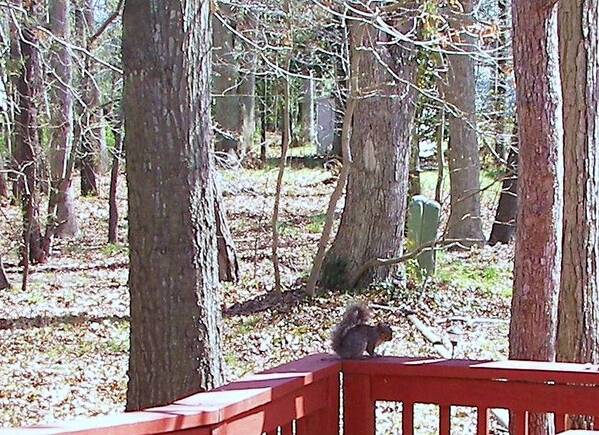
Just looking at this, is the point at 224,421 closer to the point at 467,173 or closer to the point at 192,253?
the point at 192,253

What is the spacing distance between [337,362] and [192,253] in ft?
5.32

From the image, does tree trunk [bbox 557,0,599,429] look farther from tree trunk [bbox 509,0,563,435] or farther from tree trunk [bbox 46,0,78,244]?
tree trunk [bbox 46,0,78,244]

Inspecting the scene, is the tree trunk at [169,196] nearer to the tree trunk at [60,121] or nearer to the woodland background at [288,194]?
the woodland background at [288,194]

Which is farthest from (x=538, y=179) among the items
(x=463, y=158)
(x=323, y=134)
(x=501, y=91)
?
(x=323, y=134)

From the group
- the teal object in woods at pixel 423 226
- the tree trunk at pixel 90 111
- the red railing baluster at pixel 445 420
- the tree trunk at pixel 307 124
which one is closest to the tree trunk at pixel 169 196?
the red railing baluster at pixel 445 420

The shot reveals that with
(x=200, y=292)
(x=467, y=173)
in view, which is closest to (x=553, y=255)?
(x=200, y=292)

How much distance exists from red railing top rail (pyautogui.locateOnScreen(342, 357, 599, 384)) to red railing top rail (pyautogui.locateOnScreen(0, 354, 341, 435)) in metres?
0.11

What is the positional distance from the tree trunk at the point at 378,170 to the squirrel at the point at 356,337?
215 inches

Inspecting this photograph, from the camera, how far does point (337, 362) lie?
2.44m

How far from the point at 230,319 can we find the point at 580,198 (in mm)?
4092

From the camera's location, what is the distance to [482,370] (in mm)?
2348

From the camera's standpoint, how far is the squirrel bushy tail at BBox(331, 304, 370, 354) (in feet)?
8.29

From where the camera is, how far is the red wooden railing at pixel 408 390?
2203 millimetres

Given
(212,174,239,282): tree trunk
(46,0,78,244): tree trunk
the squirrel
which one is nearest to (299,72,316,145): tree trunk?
(46,0,78,244): tree trunk
